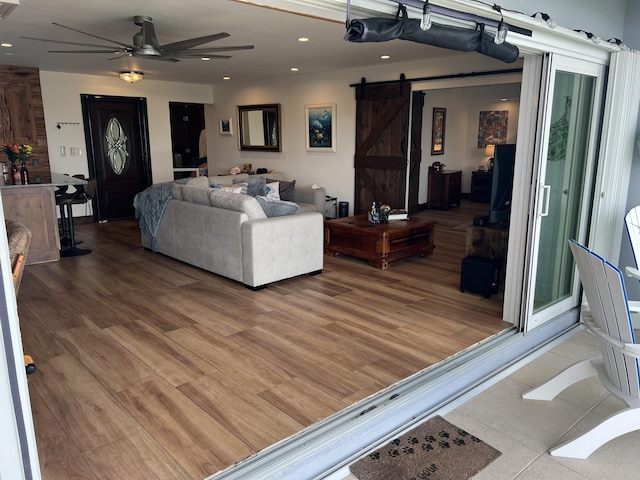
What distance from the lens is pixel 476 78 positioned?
6129 millimetres

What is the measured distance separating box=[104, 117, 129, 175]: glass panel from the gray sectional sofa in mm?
3666

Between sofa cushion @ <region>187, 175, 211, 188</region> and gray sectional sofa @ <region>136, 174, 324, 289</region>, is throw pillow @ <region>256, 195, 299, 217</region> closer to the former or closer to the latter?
gray sectional sofa @ <region>136, 174, 324, 289</region>

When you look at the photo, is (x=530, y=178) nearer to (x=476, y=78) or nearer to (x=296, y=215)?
(x=296, y=215)

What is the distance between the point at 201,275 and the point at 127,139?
4756mm

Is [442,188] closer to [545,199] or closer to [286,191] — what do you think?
[286,191]

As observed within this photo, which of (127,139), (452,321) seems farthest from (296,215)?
(127,139)

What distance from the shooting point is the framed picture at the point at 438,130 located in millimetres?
9391

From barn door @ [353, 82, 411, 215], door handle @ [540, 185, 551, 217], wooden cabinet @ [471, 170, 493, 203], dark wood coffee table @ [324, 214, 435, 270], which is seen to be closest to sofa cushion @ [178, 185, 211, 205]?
dark wood coffee table @ [324, 214, 435, 270]

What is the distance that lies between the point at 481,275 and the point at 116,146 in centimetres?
691

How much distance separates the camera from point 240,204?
463 cm

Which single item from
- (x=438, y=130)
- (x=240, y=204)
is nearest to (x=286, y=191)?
(x=240, y=204)

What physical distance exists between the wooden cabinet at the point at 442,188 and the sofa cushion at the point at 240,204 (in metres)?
5.41

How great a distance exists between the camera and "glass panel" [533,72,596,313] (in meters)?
3.46

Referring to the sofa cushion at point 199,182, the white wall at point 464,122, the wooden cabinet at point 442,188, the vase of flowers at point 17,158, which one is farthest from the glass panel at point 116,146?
the wooden cabinet at point 442,188
